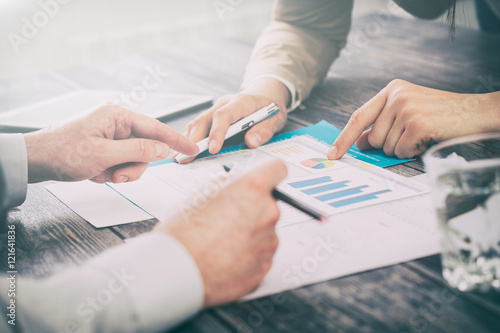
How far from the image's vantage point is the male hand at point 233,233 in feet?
1.73

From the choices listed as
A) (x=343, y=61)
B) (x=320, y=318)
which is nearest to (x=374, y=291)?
(x=320, y=318)

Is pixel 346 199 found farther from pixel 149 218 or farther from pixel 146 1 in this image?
pixel 146 1

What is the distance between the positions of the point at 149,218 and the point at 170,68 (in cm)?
82

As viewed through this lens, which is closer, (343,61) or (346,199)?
(346,199)

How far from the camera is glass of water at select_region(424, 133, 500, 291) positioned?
0.50 m

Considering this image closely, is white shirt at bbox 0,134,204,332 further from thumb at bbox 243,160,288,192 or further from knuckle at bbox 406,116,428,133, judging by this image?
knuckle at bbox 406,116,428,133

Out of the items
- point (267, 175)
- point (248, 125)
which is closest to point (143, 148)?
point (248, 125)

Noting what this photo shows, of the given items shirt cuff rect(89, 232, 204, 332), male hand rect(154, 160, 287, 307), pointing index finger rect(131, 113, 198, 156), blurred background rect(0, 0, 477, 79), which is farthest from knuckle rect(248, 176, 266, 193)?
blurred background rect(0, 0, 477, 79)

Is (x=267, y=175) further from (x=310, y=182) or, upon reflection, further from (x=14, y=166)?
(x=14, y=166)

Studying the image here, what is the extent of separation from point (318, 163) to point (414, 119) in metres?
0.19

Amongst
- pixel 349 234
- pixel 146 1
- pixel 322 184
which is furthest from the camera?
pixel 146 1

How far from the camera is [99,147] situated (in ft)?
2.72

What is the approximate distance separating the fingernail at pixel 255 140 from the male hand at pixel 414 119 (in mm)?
159

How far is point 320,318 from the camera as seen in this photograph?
506 mm
